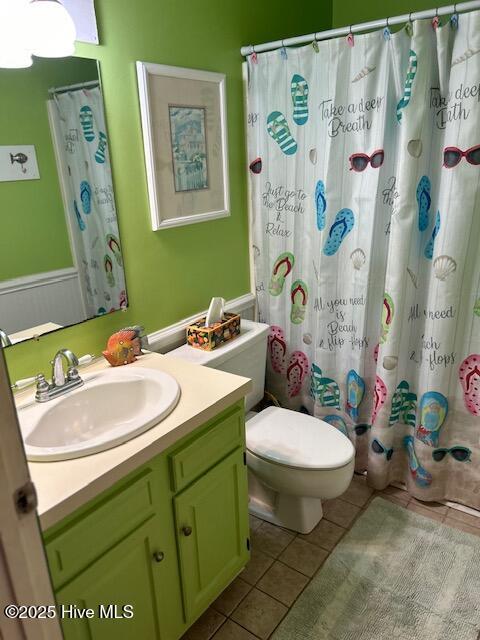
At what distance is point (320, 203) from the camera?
216 cm

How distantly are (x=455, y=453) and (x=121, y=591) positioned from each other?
1524 millimetres

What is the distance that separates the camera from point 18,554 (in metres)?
0.62

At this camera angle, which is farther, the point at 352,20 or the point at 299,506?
the point at 352,20

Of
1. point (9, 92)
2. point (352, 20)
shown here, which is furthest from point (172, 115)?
point (352, 20)

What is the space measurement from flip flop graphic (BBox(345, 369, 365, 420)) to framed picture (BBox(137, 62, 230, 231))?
96 cm

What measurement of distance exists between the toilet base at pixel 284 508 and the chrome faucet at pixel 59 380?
2.98ft

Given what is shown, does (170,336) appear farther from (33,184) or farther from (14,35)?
(14,35)

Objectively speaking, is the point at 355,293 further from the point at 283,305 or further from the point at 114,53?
the point at 114,53

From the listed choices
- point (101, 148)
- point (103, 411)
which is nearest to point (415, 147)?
point (101, 148)

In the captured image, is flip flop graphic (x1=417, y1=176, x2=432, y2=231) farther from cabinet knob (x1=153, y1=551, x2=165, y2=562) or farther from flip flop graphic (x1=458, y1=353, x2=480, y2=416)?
cabinet knob (x1=153, y1=551, x2=165, y2=562)

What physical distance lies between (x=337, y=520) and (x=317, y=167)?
5.02 ft

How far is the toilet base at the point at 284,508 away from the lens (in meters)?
2.04

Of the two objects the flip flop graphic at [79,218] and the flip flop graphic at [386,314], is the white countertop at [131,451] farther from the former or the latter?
the flip flop graphic at [386,314]

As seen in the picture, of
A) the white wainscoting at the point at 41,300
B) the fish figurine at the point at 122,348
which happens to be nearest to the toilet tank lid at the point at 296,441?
the fish figurine at the point at 122,348
